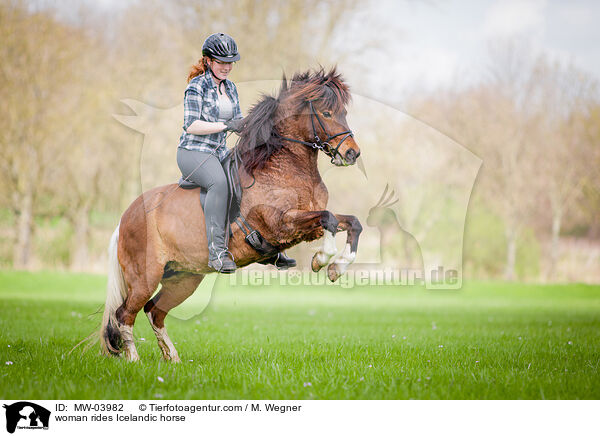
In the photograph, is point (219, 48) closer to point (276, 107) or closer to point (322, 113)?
point (276, 107)

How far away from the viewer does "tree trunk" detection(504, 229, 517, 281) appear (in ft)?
82.0

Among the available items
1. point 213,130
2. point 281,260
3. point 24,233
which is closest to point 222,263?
point 281,260

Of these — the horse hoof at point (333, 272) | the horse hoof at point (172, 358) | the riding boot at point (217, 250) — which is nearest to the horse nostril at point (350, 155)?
the horse hoof at point (333, 272)

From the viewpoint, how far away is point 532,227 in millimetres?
26500

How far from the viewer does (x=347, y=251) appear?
17.2 ft

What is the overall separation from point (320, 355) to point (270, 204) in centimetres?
233

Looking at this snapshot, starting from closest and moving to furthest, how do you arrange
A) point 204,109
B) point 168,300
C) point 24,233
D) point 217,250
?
point 217,250 < point 204,109 < point 168,300 < point 24,233

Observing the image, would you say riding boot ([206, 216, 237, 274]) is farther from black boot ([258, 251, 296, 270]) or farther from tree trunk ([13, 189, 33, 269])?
tree trunk ([13, 189, 33, 269])

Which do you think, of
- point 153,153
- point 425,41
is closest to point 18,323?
point 153,153

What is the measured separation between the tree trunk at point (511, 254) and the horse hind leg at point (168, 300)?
21.2 m

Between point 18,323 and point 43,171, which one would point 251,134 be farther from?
point 43,171

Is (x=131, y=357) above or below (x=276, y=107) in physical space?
below
